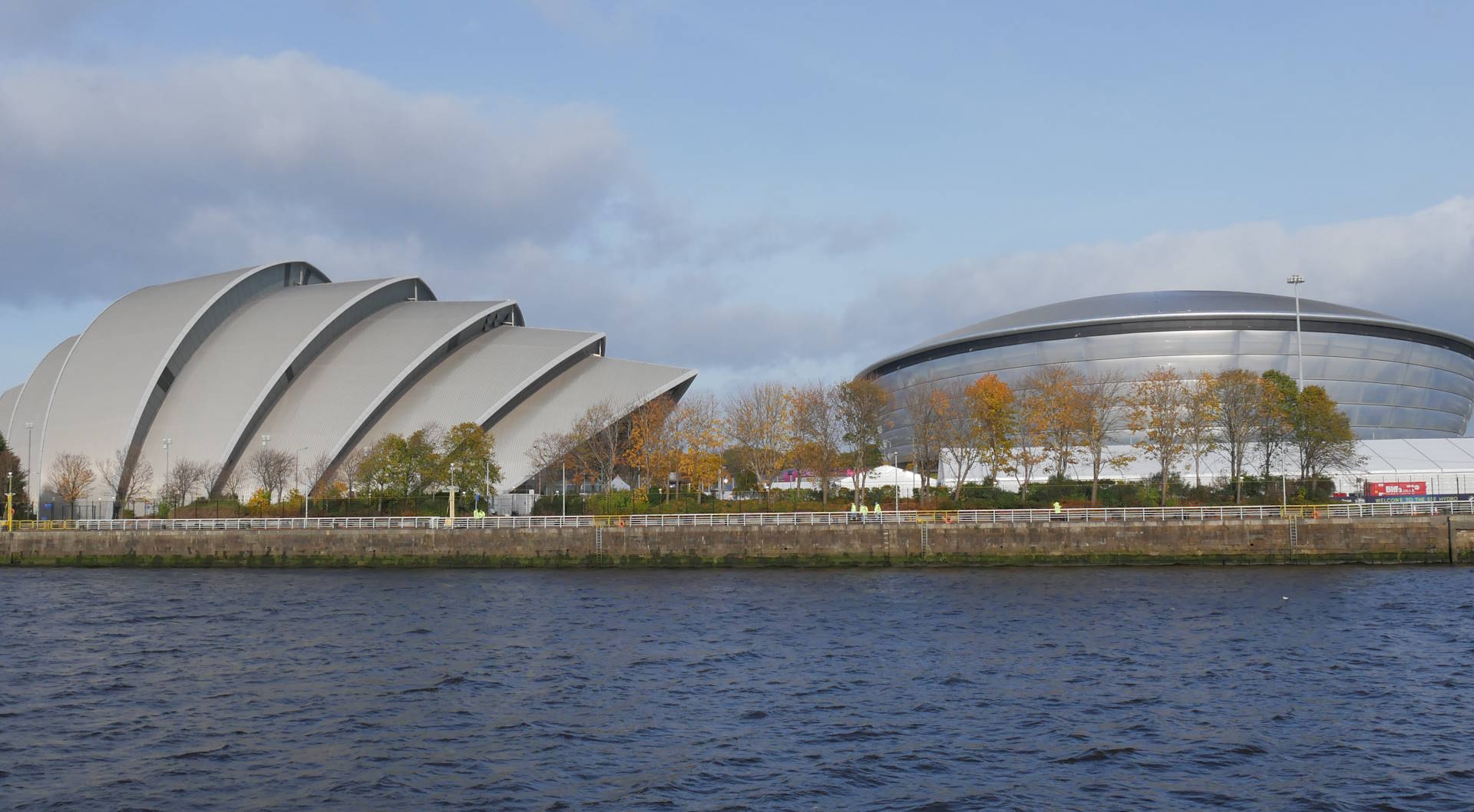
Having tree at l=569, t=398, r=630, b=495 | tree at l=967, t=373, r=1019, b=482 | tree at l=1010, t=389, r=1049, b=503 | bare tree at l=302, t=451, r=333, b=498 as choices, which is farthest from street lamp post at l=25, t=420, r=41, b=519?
tree at l=1010, t=389, r=1049, b=503

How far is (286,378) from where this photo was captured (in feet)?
225

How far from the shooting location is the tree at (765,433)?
202ft

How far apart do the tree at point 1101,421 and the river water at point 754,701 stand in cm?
2063

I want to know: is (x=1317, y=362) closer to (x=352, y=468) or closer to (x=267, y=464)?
(x=352, y=468)

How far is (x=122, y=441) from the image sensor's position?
6431cm

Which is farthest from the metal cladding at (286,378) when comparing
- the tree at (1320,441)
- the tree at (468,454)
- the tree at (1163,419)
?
the tree at (1320,441)

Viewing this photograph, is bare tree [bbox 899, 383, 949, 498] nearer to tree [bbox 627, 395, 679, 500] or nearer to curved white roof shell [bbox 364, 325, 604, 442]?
tree [bbox 627, 395, 679, 500]

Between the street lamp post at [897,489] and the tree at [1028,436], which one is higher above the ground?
the tree at [1028,436]

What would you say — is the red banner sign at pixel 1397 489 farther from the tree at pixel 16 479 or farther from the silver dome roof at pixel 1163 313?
the tree at pixel 16 479

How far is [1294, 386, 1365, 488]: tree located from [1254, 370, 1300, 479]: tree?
0.51 metres

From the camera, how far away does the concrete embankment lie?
42.7m

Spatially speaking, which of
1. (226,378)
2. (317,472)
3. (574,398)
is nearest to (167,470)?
(226,378)

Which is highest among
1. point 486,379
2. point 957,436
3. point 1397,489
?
point 486,379

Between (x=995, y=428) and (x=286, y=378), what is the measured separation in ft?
136
